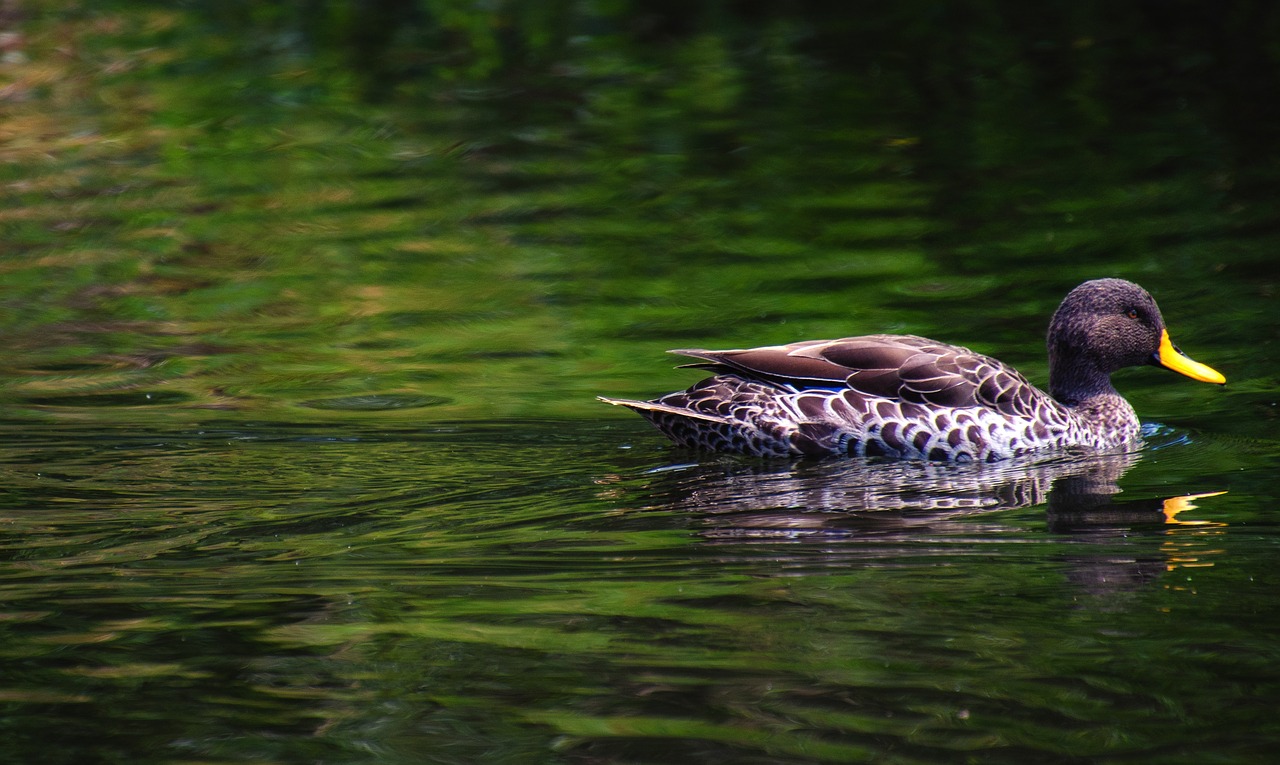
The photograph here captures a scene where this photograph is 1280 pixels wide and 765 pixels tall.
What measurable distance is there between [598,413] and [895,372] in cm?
179

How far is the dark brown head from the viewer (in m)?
9.23

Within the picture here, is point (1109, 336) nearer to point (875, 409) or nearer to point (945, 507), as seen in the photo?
point (875, 409)

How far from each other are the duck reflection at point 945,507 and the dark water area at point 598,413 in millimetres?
33

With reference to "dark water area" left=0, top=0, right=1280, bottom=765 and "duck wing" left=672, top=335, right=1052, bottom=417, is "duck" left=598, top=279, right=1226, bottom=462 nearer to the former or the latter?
"duck wing" left=672, top=335, right=1052, bottom=417

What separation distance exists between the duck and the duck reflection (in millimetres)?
125

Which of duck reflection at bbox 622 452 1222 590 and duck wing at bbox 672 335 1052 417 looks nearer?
duck reflection at bbox 622 452 1222 590

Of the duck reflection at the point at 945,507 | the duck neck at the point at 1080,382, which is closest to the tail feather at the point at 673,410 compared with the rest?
the duck reflection at the point at 945,507

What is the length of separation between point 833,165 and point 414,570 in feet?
36.0

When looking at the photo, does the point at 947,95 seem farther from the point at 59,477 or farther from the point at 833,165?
the point at 59,477

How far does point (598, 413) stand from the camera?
963cm

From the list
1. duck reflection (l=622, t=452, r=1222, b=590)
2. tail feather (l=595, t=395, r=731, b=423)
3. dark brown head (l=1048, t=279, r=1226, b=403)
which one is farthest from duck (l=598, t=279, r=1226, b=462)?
dark brown head (l=1048, t=279, r=1226, b=403)

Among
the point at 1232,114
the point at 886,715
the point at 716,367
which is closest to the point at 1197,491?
the point at 716,367

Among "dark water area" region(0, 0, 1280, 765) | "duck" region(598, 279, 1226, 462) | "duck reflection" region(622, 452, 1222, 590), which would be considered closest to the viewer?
"dark water area" region(0, 0, 1280, 765)

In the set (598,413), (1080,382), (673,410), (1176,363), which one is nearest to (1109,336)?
(1080,382)
